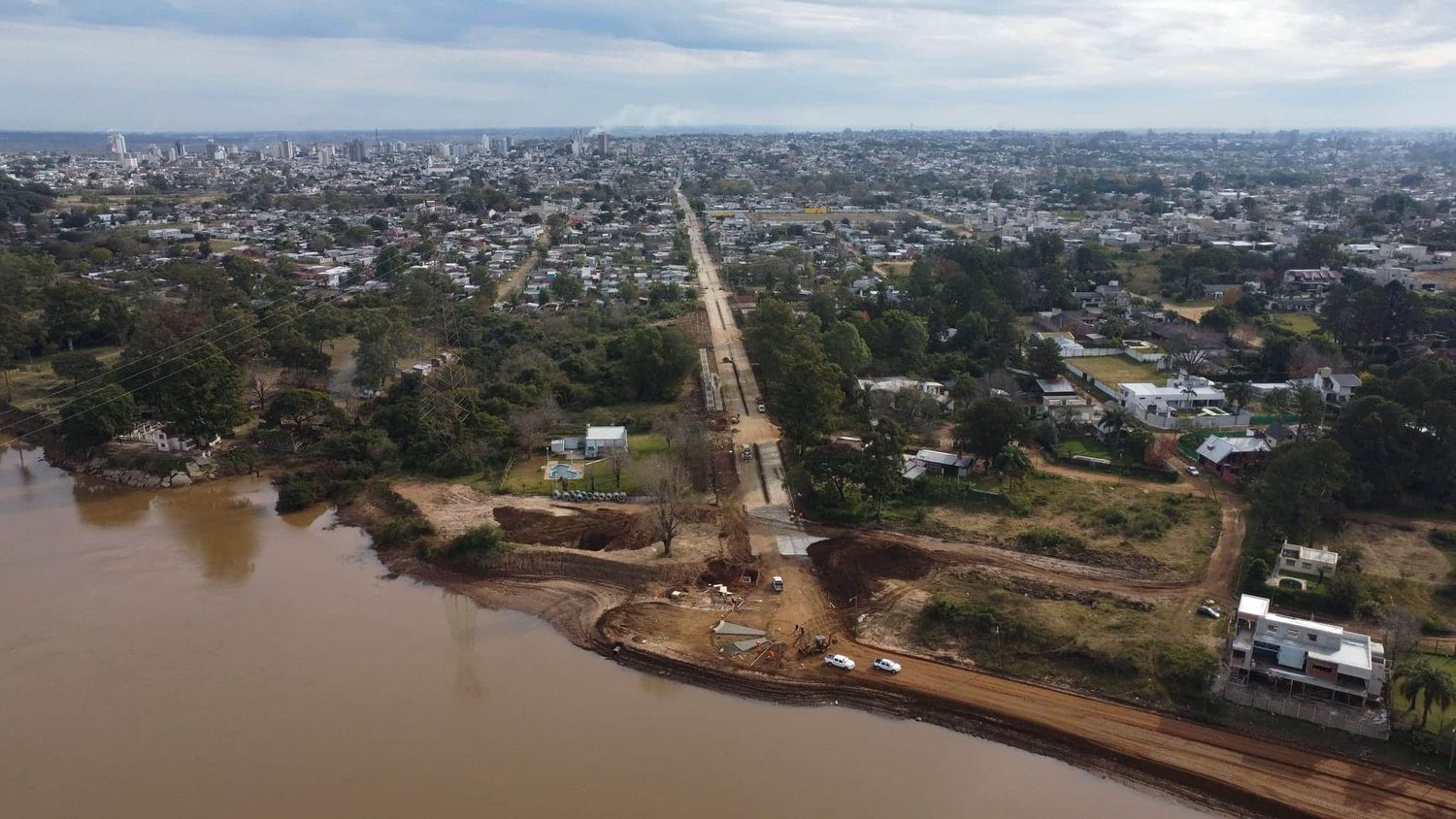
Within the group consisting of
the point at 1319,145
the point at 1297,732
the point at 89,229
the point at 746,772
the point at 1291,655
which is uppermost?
the point at 1319,145

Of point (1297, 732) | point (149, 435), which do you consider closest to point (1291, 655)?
point (1297, 732)

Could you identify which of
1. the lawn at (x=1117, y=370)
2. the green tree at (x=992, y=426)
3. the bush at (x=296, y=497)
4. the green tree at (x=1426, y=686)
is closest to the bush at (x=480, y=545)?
the bush at (x=296, y=497)

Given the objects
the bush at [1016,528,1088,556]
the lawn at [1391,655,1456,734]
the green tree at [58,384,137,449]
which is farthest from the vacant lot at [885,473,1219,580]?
the green tree at [58,384,137,449]

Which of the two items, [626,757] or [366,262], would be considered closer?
[626,757]

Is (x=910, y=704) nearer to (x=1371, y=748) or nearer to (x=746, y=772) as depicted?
(x=746, y=772)

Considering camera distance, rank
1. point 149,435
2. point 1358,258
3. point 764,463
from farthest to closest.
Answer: point 1358,258
point 149,435
point 764,463

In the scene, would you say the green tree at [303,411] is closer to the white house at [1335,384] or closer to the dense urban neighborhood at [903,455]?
the dense urban neighborhood at [903,455]

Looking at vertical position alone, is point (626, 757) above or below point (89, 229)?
below

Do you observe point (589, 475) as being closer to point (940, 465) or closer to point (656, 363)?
point (656, 363)
